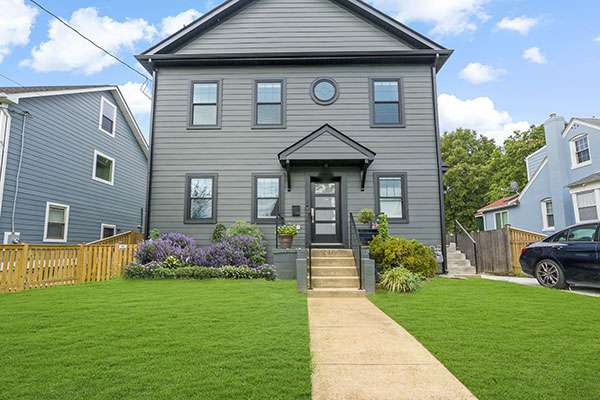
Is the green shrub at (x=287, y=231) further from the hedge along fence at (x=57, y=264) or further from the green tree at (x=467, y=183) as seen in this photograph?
the green tree at (x=467, y=183)

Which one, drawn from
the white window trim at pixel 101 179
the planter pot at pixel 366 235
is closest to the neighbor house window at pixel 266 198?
the planter pot at pixel 366 235

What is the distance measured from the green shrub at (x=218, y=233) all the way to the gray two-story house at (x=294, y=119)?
345mm

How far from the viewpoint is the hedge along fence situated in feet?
23.7

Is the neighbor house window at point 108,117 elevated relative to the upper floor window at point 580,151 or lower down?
elevated

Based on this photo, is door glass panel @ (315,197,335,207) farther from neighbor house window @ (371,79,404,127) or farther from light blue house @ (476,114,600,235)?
light blue house @ (476,114,600,235)

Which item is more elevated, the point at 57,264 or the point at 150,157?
the point at 150,157

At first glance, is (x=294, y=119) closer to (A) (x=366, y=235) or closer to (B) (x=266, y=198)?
(B) (x=266, y=198)

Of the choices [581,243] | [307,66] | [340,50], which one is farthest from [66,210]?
[581,243]

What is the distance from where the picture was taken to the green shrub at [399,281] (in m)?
6.85

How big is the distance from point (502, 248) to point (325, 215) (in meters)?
6.16

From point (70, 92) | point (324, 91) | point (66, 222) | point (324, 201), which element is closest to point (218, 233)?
point (324, 201)

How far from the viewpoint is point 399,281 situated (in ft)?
22.7

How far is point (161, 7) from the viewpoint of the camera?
13547mm

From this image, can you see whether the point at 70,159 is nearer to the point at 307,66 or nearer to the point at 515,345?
the point at 307,66
